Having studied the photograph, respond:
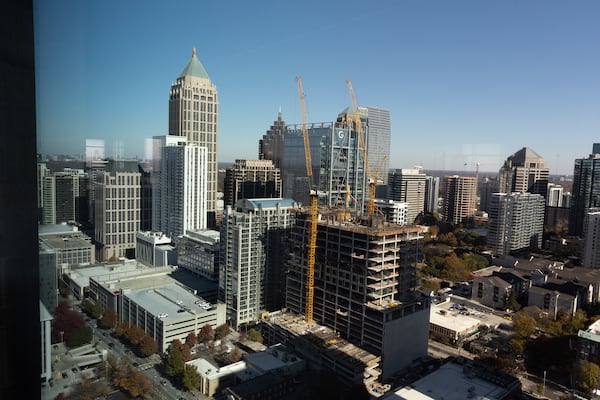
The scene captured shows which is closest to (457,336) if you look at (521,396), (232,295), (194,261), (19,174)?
(521,396)

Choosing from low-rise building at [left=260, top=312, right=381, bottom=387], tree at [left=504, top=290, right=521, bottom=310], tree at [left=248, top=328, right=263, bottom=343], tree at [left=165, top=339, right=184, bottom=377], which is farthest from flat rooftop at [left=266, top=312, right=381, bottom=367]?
tree at [left=504, top=290, right=521, bottom=310]

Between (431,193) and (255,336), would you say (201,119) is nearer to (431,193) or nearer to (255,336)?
(255,336)

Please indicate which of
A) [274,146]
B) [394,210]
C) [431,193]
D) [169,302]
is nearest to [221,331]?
[169,302]

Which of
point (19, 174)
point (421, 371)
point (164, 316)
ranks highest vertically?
point (19, 174)

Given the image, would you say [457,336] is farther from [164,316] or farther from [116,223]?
[116,223]

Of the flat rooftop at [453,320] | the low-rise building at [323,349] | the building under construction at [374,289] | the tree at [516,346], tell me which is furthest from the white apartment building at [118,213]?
the tree at [516,346]

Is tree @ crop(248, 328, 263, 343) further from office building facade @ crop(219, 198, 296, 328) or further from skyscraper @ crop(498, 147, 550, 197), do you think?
skyscraper @ crop(498, 147, 550, 197)

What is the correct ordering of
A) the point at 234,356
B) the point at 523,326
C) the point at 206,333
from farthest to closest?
the point at 523,326 → the point at 206,333 → the point at 234,356
